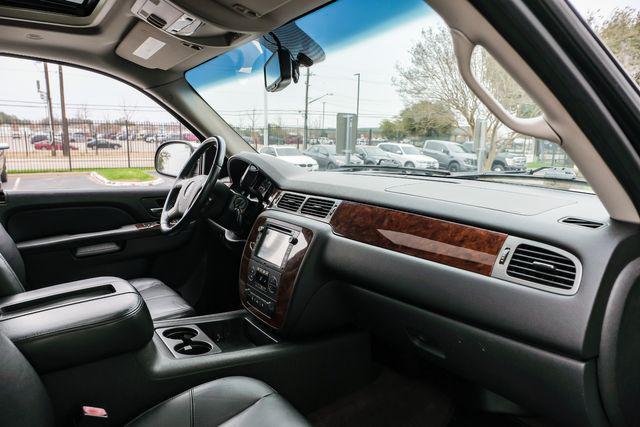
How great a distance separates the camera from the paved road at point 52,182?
2586 mm

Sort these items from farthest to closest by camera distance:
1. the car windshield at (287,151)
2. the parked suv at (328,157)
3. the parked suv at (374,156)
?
1. the car windshield at (287,151)
2. the parked suv at (328,157)
3. the parked suv at (374,156)

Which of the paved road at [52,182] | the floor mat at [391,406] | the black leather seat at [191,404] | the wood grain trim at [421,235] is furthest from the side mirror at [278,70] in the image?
the black leather seat at [191,404]

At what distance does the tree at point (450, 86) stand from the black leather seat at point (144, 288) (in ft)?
4.50

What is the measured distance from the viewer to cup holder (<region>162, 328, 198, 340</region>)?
5.71 ft

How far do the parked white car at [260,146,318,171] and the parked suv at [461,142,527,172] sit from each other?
94cm

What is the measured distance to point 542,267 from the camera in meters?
1.10

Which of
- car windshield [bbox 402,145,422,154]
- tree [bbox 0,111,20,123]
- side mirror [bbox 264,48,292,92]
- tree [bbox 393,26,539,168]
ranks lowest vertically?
car windshield [bbox 402,145,422,154]

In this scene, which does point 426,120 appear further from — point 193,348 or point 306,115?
point 193,348

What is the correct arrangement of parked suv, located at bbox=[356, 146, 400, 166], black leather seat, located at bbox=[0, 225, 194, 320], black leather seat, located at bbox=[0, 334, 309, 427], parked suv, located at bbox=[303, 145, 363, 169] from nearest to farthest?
black leather seat, located at bbox=[0, 334, 309, 427] → black leather seat, located at bbox=[0, 225, 194, 320] → parked suv, located at bbox=[356, 146, 400, 166] → parked suv, located at bbox=[303, 145, 363, 169]

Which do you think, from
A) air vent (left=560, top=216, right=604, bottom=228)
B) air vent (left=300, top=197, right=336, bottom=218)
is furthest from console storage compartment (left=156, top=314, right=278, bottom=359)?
air vent (left=560, top=216, right=604, bottom=228)

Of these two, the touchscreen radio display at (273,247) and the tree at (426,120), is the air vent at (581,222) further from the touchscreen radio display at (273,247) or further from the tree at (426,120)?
the touchscreen radio display at (273,247)

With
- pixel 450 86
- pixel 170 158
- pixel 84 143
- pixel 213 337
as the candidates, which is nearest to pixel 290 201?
pixel 213 337

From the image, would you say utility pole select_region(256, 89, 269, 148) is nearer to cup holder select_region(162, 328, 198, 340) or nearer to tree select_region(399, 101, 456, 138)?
tree select_region(399, 101, 456, 138)

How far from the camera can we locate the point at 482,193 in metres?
1.56
